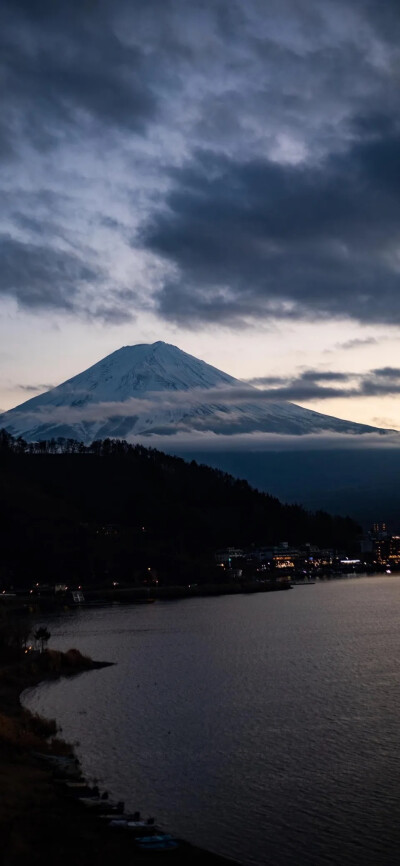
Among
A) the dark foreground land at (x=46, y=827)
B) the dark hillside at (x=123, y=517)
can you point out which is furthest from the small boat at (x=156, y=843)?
the dark hillside at (x=123, y=517)

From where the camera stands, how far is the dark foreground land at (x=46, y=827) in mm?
14789

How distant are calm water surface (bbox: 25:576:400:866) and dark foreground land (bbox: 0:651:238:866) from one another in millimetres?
1672

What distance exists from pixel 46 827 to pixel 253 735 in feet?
37.4

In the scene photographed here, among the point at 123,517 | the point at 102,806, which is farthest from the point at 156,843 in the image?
the point at 123,517

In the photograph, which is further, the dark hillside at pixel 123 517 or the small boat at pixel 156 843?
the dark hillside at pixel 123 517

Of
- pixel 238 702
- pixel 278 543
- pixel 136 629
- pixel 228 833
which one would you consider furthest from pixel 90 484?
pixel 228 833

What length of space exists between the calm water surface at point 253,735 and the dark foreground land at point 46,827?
5.48 ft

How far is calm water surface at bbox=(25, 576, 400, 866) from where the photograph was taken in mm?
17750

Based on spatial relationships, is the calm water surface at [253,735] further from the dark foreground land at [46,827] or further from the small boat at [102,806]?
the dark foreground land at [46,827]

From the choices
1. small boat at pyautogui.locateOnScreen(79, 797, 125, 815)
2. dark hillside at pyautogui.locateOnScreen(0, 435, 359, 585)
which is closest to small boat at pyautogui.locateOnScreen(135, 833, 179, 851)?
small boat at pyautogui.locateOnScreen(79, 797, 125, 815)

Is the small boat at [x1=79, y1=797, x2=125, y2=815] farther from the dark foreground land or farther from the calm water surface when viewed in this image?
the calm water surface

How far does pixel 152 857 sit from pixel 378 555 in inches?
6703

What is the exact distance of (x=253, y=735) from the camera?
26281mm

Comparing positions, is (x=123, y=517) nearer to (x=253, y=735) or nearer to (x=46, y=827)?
(x=253, y=735)
